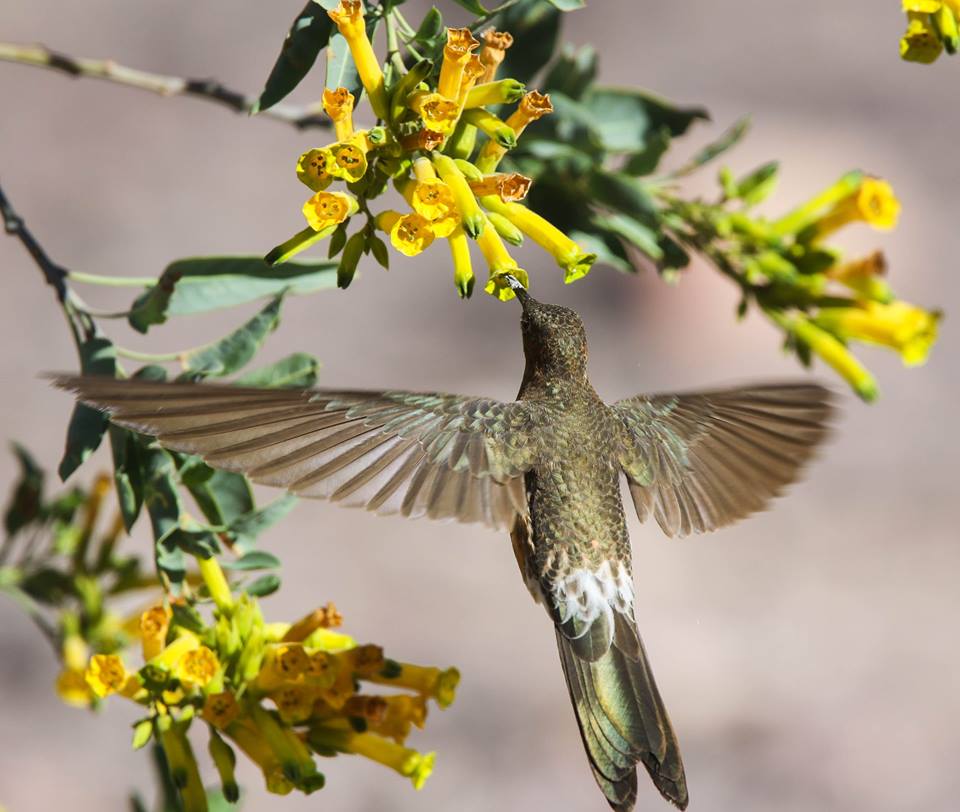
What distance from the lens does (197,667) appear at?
65.2 inches

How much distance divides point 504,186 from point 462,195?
6 centimetres

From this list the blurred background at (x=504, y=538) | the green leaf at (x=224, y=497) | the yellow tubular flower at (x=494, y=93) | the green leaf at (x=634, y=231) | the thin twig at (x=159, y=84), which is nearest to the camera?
the yellow tubular flower at (x=494, y=93)

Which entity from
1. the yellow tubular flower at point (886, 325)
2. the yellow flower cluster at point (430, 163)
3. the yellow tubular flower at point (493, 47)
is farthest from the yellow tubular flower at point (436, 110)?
the yellow tubular flower at point (886, 325)

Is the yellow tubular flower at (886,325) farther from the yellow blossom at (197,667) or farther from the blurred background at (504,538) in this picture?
the blurred background at (504,538)

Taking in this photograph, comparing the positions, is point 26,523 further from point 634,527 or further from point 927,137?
point 927,137

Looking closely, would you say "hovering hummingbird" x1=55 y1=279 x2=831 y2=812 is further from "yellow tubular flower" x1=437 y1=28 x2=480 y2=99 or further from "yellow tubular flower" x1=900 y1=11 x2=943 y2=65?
"yellow tubular flower" x1=900 y1=11 x2=943 y2=65

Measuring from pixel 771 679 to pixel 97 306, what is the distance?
2.80 meters

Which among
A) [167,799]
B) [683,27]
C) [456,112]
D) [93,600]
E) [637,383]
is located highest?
[683,27]

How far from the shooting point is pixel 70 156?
16.5 feet

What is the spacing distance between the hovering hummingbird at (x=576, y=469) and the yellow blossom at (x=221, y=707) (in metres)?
0.33

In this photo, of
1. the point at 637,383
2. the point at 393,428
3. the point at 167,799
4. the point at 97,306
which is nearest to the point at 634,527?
the point at 637,383

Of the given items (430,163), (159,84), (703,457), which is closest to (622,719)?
(703,457)

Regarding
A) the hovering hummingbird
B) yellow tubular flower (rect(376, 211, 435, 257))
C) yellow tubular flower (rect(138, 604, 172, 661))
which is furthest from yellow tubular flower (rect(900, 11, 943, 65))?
yellow tubular flower (rect(138, 604, 172, 661))

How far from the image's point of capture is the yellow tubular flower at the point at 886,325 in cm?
223
